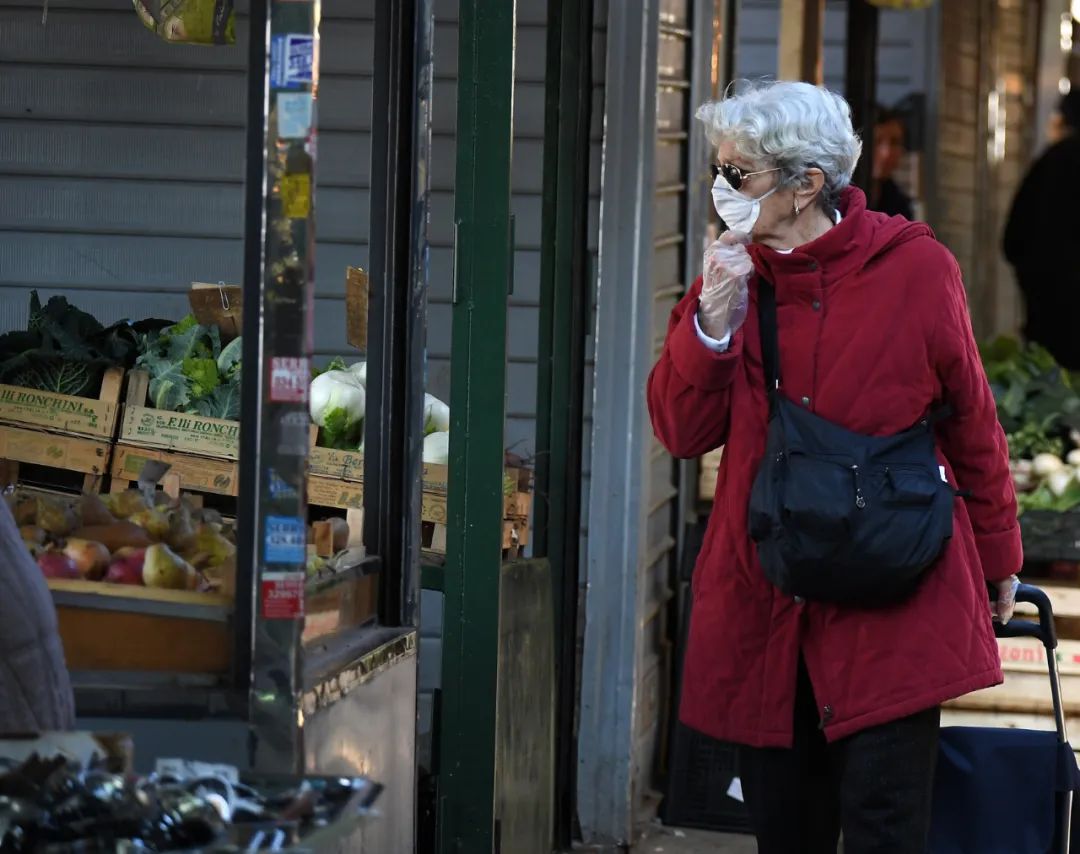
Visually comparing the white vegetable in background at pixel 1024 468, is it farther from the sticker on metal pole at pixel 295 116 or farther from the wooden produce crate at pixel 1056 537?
the sticker on metal pole at pixel 295 116

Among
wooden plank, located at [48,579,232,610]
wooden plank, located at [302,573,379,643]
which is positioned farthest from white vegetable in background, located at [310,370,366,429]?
wooden plank, located at [48,579,232,610]

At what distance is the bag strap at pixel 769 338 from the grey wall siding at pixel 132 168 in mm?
1883

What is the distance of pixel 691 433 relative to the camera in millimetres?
3797

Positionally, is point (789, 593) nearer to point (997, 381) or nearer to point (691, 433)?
point (691, 433)

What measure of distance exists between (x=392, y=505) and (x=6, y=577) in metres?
1.24

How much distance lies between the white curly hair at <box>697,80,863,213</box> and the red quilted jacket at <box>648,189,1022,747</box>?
0.29ft

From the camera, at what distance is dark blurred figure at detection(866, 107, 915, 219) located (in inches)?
407

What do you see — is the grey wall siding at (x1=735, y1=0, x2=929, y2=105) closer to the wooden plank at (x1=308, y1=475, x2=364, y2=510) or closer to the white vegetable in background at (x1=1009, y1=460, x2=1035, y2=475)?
the white vegetable in background at (x1=1009, y1=460, x2=1035, y2=475)

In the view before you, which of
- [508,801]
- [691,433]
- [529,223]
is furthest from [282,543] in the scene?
[529,223]

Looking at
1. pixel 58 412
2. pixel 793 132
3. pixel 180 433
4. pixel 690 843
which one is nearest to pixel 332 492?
pixel 180 433

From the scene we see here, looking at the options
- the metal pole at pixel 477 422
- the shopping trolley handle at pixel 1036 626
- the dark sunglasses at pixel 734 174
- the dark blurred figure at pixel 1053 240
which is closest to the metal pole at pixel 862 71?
the dark blurred figure at pixel 1053 240

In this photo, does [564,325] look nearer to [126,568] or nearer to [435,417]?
[435,417]

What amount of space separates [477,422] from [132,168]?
72.4 inches

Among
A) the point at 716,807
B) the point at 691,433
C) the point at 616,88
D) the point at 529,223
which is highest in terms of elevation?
the point at 616,88
